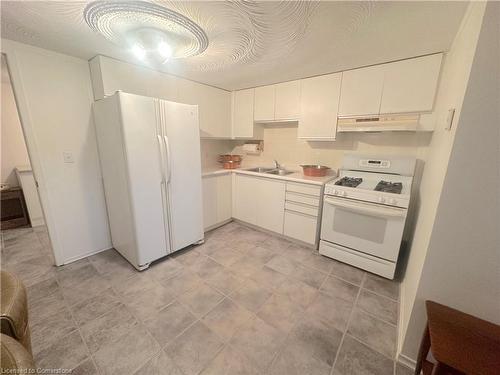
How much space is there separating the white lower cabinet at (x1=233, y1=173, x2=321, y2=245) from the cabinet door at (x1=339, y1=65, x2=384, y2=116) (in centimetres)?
98

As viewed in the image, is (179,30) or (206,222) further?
(206,222)

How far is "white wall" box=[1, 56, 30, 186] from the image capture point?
10.2 ft

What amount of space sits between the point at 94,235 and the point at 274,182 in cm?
231

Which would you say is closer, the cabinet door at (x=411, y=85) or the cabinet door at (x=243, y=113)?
the cabinet door at (x=411, y=85)

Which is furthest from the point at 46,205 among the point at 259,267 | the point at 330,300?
the point at 330,300

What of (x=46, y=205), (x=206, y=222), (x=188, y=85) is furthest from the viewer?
(x=206, y=222)

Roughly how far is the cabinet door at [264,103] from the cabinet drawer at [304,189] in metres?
1.06

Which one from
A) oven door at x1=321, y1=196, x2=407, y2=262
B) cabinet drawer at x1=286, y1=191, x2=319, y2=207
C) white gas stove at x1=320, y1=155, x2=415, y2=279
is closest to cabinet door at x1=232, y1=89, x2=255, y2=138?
cabinet drawer at x1=286, y1=191, x2=319, y2=207

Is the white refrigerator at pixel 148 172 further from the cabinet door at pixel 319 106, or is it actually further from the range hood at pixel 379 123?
the range hood at pixel 379 123

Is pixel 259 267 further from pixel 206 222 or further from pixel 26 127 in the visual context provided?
pixel 26 127

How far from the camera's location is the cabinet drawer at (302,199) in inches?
96.2

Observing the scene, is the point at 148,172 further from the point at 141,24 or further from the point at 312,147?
the point at 312,147

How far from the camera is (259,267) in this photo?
224cm

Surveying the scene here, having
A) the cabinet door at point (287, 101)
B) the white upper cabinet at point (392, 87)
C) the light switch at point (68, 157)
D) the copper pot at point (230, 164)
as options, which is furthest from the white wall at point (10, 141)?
the white upper cabinet at point (392, 87)
